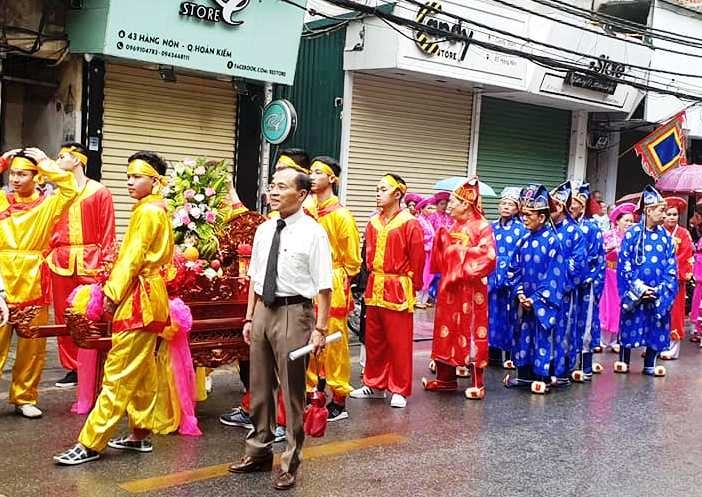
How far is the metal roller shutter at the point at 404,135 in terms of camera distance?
15.1 m

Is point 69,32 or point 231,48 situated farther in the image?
point 231,48

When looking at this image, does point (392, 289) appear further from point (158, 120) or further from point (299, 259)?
point (158, 120)

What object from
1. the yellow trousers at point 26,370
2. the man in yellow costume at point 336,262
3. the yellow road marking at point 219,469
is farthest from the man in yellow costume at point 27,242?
the man in yellow costume at point 336,262

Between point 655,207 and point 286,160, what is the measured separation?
4.93m

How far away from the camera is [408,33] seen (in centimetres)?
1430

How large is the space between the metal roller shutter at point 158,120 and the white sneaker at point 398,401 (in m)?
5.65

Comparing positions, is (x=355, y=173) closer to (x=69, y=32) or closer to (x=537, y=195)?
(x=69, y=32)

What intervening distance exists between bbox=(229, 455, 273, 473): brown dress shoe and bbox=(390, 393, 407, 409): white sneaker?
7.16 ft

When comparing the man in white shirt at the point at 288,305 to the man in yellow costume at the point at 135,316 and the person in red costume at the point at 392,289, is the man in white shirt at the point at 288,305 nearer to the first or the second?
the man in yellow costume at the point at 135,316

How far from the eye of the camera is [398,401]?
7.62 meters

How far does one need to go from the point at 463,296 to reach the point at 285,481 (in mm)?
3387

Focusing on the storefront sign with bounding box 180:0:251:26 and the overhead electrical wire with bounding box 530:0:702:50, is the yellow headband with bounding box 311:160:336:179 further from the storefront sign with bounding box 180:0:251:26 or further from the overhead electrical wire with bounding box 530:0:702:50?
the overhead electrical wire with bounding box 530:0:702:50

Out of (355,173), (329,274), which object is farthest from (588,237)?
(355,173)

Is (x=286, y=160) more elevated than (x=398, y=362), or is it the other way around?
(x=286, y=160)
